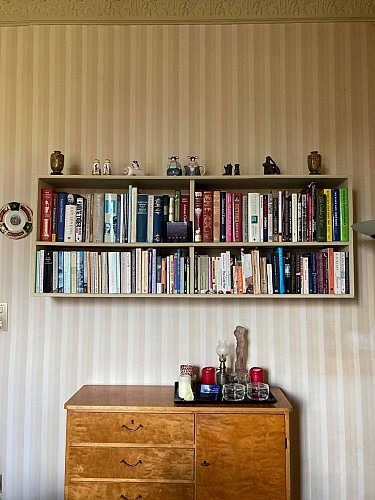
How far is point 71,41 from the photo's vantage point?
263 cm

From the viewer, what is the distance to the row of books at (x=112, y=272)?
2301 millimetres

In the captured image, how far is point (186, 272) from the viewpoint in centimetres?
231

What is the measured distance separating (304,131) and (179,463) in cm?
179

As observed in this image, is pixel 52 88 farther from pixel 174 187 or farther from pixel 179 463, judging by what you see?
pixel 179 463

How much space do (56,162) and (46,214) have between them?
0.28m

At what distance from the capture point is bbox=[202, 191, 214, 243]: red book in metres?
2.31

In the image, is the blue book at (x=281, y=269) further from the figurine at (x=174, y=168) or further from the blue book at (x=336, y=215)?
the figurine at (x=174, y=168)

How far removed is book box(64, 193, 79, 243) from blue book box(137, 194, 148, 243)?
12.7 inches

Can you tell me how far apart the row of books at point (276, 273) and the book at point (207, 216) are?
0.35 feet

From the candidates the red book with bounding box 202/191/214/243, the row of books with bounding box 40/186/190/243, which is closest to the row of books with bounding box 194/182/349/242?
the red book with bounding box 202/191/214/243

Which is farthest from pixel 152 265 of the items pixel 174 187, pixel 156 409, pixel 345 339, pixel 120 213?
pixel 345 339

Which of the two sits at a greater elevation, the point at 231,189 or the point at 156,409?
the point at 231,189

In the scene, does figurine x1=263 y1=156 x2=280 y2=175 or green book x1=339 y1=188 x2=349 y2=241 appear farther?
figurine x1=263 y1=156 x2=280 y2=175

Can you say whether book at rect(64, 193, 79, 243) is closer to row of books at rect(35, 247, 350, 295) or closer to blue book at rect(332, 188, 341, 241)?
row of books at rect(35, 247, 350, 295)
